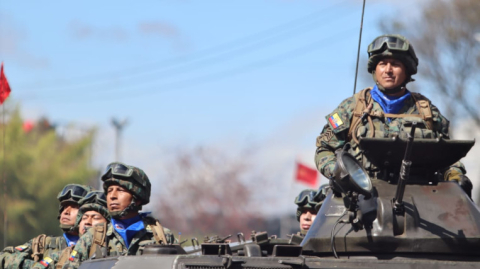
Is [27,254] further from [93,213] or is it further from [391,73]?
[391,73]

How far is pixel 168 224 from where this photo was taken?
2336 centimetres

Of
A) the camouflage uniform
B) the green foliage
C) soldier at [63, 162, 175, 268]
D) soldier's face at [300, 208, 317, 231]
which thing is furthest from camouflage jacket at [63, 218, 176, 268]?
the green foliage

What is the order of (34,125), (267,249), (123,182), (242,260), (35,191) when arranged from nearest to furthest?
(242,260), (267,249), (123,182), (35,191), (34,125)

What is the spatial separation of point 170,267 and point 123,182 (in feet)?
10.7

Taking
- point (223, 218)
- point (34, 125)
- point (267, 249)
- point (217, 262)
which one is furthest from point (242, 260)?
point (34, 125)

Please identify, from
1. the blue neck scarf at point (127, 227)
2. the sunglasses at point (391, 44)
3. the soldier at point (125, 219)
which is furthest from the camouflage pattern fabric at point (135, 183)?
the sunglasses at point (391, 44)

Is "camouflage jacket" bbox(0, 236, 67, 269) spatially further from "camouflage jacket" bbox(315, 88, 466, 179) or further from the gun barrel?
the gun barrel

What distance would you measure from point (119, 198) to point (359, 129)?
258 centimetres

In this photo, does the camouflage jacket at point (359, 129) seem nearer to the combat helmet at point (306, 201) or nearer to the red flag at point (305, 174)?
the combat helmet at point (306, 201)

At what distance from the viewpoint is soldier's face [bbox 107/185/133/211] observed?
10094 millimetres

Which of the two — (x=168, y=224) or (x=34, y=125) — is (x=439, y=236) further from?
(x=34, y=125)

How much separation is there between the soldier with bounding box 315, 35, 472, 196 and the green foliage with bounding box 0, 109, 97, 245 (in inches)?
687

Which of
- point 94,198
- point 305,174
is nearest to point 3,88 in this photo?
point 94,198

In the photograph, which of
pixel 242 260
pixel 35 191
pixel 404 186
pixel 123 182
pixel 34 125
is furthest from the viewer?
pixel 34 125
